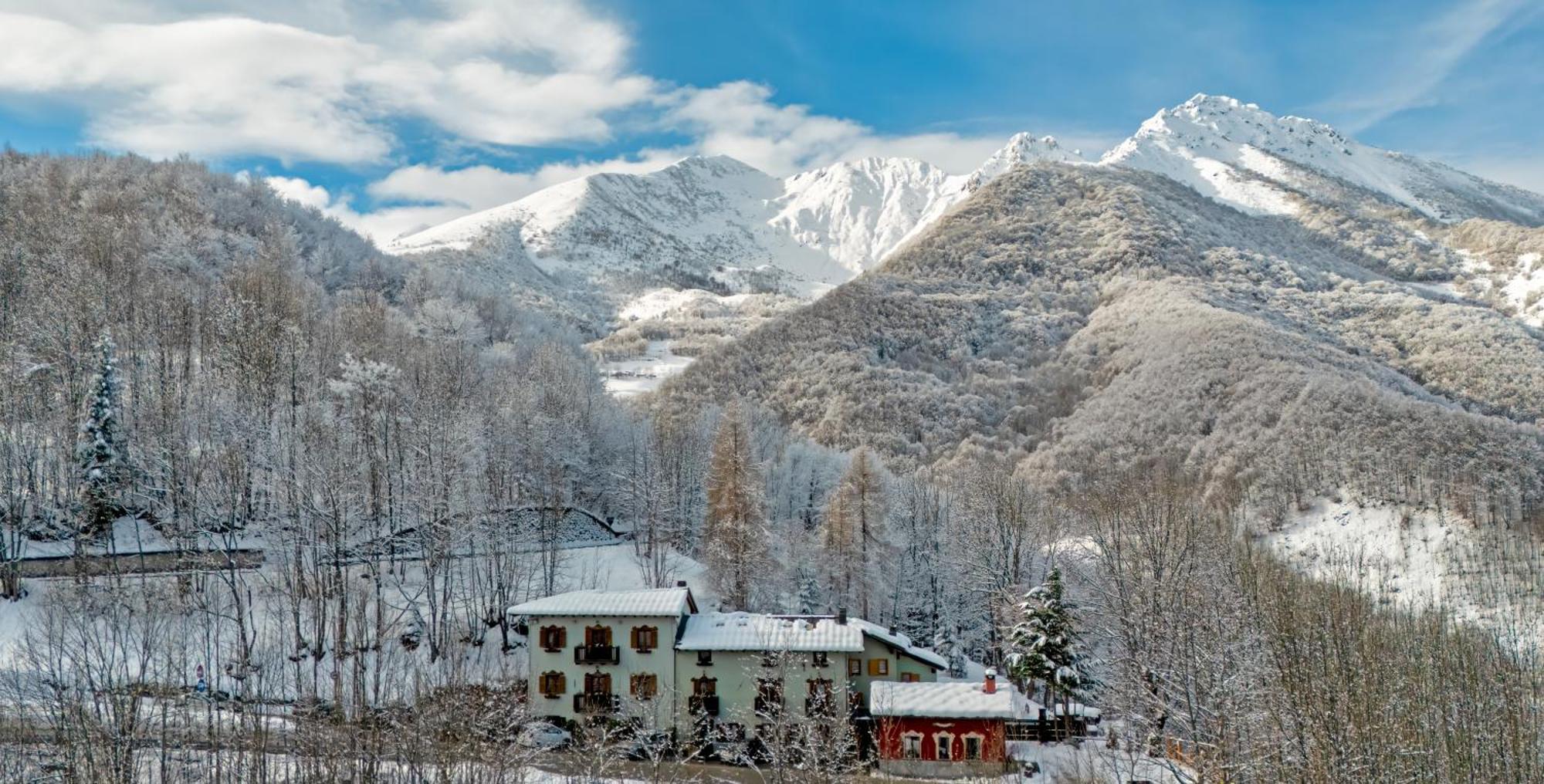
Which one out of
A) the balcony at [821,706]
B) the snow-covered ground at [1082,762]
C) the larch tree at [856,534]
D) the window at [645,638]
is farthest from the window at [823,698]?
the larch tree at [856,534]

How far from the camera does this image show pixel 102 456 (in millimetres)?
46906

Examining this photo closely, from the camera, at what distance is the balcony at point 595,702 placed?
4291 centimetres

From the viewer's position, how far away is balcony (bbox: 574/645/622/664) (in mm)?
43406

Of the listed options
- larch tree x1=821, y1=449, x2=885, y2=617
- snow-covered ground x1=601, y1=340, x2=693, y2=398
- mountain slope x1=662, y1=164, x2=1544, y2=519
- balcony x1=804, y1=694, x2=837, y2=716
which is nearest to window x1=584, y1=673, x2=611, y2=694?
balcony x1=804, y1=694, x2=837, y2=716

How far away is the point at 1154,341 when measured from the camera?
144125 millimetres

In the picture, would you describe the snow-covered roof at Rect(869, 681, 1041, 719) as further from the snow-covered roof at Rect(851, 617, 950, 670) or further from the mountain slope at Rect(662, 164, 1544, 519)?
the mountain slope at Rect(662, 164, 1544, 519)

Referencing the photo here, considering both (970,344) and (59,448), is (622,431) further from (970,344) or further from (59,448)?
(970,344)

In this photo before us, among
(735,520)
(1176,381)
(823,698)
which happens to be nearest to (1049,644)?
(823,698)

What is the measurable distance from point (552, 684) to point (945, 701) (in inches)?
758

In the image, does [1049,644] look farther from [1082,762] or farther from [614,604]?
[614,604]

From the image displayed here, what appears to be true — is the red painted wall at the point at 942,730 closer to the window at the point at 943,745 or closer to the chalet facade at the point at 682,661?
the window at the point at 943,745

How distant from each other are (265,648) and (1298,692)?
135 ft

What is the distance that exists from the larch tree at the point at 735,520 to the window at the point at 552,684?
42.6 feet

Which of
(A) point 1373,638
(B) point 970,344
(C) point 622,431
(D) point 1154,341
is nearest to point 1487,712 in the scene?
(A) point 1373,638
